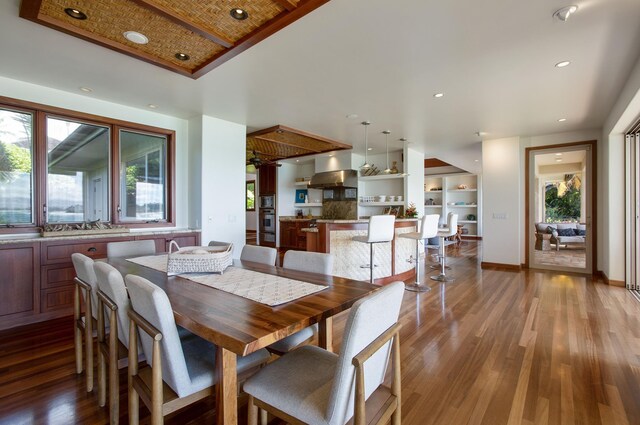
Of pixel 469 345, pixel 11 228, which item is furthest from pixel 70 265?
pixel 469 345

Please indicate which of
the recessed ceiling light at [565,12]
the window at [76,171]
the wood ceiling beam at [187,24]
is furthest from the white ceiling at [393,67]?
the window at [76,171]

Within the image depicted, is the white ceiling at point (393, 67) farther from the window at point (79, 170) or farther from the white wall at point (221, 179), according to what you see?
the window at point (79, 170)

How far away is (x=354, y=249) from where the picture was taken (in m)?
4.31

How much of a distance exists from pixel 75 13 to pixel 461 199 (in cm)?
1140

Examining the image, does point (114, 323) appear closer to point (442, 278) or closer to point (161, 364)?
point (161, 364)

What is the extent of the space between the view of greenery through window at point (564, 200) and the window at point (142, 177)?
6866mm

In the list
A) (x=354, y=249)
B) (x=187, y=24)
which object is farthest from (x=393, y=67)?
(x=354, y=249)

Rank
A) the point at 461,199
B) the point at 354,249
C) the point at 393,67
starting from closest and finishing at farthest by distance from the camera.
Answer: the point at 393,67
the point at 354,249
the point at 461,199

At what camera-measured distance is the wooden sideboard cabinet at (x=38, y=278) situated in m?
2.98

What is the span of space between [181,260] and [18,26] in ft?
7.36

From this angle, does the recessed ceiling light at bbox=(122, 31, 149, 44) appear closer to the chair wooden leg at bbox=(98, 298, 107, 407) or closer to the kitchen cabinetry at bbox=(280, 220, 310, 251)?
the chair wooden leg at bbox=(98, 298, 107, 407)

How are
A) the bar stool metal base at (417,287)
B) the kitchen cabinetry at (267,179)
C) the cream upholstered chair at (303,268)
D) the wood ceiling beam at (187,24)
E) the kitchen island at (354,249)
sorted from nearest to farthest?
the cream upholstered chair at (303,268) → the wood ceiling beam at (187,24) → the kitchen island at (354,249) → the bar stool metal base at (417,287) → the kitchen cabinetry at (267,179)

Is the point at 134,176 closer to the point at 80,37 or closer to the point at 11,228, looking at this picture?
the point at 11,228

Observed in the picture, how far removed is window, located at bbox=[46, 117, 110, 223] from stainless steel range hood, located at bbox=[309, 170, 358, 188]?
4.48m
